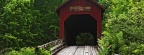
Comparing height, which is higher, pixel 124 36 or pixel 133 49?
pixel 124 36

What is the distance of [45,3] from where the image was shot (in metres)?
44.8

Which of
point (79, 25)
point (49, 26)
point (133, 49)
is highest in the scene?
point (133, 49)

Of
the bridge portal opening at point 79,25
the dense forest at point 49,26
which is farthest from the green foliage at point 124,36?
the bridge portal opening at point 79,25

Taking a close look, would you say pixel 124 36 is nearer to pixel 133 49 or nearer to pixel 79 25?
pixel 133 49

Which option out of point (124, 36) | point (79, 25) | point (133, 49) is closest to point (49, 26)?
point (79, 25)

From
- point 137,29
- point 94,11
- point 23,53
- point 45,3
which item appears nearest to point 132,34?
point 137,29

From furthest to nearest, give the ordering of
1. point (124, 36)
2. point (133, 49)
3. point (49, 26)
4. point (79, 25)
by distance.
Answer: point (49, 26) → point (79, 25) → point (124, 36) → point (133, 49)

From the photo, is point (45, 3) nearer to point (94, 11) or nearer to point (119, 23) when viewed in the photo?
point (94, 11)

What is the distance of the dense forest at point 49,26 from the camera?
11.7 m

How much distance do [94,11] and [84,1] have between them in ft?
4.31

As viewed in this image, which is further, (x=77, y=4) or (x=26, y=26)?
(x=26, y=26)

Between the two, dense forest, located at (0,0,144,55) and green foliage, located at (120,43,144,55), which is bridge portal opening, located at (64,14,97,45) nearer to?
dense forest, located at (0,0,144,55)

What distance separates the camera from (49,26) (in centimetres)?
4294

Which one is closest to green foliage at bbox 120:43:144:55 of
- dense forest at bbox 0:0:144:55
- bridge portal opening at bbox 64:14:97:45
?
dense forest at bbox 0:0:144:55
